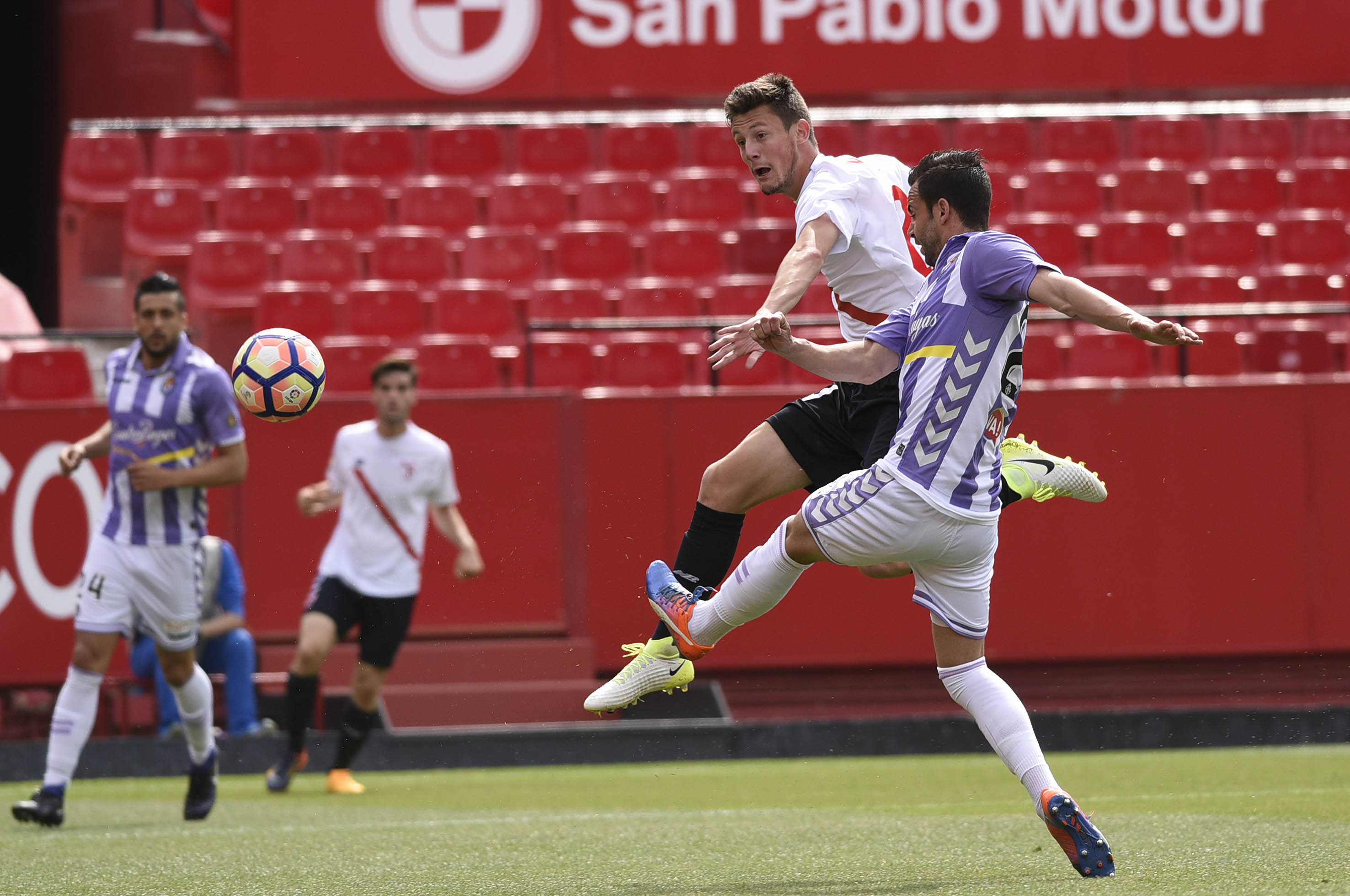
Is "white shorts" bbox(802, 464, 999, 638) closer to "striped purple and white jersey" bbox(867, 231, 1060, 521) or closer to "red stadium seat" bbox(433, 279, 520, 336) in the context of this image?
"striped purple and white jersey" bbox(867, 231, 1060, 521)

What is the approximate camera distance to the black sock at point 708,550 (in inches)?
237

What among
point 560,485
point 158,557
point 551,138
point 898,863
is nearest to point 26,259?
point 551,138

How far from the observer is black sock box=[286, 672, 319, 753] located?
920cm

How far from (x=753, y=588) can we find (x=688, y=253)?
762 cm

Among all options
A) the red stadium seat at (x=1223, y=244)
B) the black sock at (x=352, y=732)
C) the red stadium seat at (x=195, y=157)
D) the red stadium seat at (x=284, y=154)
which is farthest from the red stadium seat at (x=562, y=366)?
the red stadium seat at (x=1223, y=244)

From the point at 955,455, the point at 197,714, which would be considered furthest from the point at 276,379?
the point at 955,455

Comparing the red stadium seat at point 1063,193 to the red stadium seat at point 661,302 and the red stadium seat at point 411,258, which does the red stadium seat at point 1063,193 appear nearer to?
the red stadium seat at point 661,302

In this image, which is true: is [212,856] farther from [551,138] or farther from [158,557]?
[551,138]

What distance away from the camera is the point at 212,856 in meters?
6.09

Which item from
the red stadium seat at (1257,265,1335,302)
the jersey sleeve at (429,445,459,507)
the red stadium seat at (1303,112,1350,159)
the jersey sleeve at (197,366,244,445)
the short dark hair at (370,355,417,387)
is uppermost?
the red stadium seat at (1303,112,1350,159)

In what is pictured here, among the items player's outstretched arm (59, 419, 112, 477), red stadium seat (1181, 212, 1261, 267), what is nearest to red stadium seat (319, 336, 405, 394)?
player's outstretched arm (59, 419, 112, 477)

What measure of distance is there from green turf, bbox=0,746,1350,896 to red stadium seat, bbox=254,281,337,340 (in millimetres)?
3315

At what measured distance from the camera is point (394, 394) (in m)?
9.45

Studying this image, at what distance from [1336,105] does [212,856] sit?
41.3 ft
